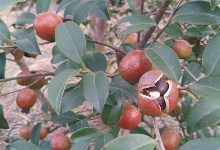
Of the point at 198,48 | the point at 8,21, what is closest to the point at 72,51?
the point at 198,48

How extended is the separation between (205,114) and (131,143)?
18cm

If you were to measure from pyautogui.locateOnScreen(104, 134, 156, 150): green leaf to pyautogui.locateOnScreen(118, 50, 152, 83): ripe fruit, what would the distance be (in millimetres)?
160

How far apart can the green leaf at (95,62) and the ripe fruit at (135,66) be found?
0.26 metres

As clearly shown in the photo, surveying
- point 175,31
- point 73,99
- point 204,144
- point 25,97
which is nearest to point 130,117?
point 73,99

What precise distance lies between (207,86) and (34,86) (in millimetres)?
672

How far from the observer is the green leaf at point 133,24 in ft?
2.27

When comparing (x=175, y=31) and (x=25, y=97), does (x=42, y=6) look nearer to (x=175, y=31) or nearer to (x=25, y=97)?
(x=25, y=97)

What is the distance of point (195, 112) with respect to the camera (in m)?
0.63

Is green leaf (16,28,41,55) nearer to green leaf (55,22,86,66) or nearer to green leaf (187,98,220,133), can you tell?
green leaf (55,22,86,66)

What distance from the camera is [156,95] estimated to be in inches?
22.0

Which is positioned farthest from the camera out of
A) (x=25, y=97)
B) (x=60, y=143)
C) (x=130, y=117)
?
(x=25, y=97)

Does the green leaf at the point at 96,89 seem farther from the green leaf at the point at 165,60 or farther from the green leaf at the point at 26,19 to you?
the green leaf at the point at 26,19

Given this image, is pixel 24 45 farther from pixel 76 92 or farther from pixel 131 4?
pixel 131 4

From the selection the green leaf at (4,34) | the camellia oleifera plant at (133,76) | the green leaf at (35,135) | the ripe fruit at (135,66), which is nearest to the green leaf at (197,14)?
the camellia oleifera plant at (133,76)
